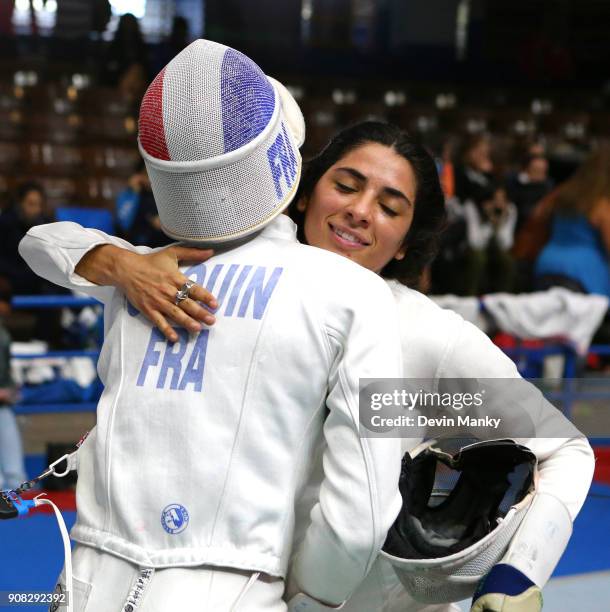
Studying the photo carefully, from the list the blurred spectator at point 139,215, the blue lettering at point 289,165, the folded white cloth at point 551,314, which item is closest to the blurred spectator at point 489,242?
the folded white cloth at point 551,314

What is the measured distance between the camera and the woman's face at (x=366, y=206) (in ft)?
6.30

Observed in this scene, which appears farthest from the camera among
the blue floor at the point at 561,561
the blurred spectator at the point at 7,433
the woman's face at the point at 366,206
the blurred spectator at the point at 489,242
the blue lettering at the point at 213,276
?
the blurred spectator at the point at 489,242

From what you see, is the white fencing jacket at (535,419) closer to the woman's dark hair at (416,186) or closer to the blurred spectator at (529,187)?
the woman's dark hair at (416,186)

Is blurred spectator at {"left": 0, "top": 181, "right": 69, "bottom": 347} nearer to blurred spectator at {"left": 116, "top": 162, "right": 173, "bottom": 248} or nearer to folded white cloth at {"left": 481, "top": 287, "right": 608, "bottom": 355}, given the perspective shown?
blurred spectator at {"left": 116, "top": 162, "right": 173, "bottom": 248}

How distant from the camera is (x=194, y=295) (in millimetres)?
1474

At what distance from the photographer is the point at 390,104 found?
32.1 feet

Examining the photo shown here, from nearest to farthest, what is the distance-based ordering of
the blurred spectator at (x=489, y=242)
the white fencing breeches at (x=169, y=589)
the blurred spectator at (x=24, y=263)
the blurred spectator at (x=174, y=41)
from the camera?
the white fencing breeches at (x=169, y=589) < the blurred spectator at (x=24, y=263) < the blurred spectator at (x=489, y=242) < the blurred spectator at (x=174, y=41)

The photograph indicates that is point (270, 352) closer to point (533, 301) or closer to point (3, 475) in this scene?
point (3, 475)

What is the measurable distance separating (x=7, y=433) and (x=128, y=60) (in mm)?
4656

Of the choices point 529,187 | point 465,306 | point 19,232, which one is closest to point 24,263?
point 19,232

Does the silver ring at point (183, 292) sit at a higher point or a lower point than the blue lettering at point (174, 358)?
higher

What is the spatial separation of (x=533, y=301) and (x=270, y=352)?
12.9ft

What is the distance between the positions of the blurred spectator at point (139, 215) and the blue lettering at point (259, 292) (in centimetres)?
404

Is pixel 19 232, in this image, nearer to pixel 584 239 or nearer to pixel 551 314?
pixel 551 314
